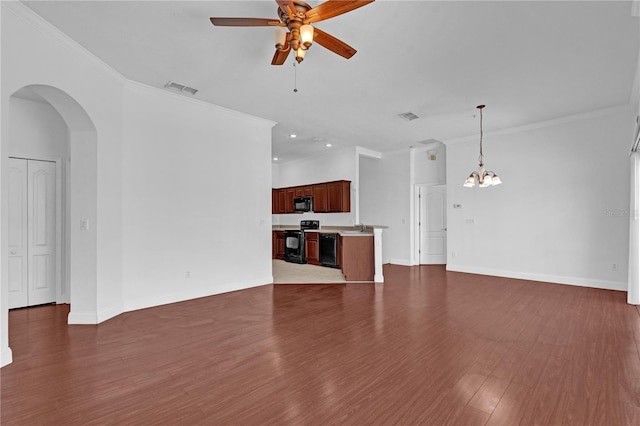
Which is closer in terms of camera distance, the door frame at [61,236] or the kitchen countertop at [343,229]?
the door frame at [61,236]

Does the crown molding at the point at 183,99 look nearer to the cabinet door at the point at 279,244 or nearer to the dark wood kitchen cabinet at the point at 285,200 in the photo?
the dark wood kitchen cabinet at the point at 285,200

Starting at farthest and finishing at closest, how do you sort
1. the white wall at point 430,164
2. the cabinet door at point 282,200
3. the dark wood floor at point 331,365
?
the cabinet door at point 282,200
the white wall at point 430,164
the dark wood floor at point 331,365

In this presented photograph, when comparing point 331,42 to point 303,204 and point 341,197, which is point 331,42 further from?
point 303,204

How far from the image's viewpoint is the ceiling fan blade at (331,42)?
2518mm

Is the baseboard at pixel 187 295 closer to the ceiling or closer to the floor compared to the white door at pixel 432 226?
closer to the floor

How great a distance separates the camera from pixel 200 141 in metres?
5.02

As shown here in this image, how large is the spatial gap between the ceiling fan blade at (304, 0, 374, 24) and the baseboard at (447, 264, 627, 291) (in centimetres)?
622

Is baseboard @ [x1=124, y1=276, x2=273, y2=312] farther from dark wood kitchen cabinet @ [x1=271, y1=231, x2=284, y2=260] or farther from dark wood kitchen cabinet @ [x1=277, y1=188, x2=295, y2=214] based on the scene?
dark wood kitchen cabinet @ [x1=277, y1=188, x2=295, y2=214]

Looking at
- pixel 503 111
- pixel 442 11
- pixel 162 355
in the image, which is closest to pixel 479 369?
pixel 162 355

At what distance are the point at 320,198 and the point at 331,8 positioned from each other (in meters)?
6.60

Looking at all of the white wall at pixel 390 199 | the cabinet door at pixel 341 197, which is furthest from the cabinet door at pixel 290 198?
the white wall at pixel 390 199

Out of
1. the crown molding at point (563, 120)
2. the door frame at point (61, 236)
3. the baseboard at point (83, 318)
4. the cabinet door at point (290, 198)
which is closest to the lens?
the baseboard at point (83, 318)

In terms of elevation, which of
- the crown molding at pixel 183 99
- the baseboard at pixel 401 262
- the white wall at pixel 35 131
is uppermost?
the crown molding at pixel 183 99

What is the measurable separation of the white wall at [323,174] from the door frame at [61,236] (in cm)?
581
